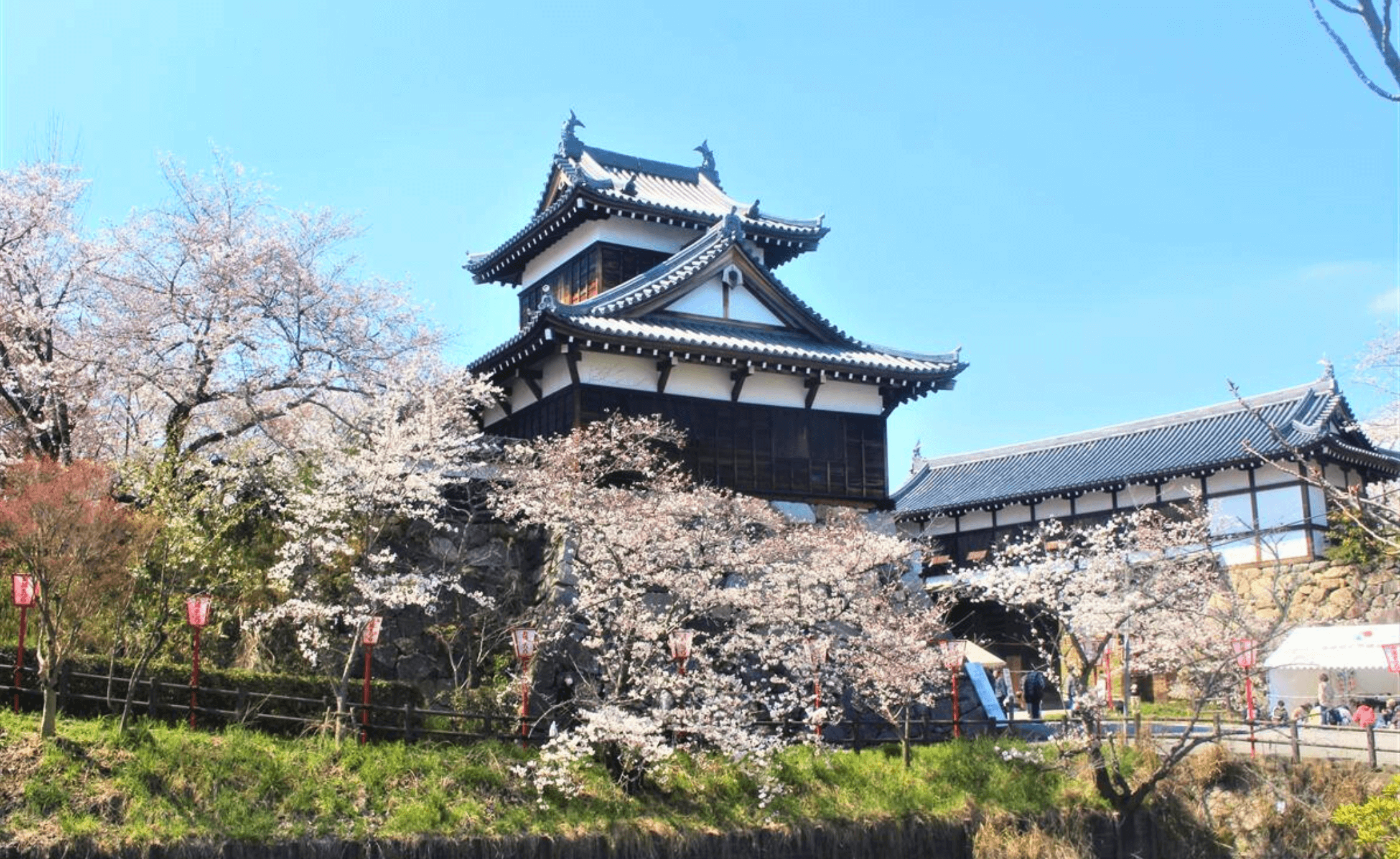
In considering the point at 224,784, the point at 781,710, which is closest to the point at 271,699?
the point at 224,784

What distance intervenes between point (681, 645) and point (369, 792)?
5.21 metres

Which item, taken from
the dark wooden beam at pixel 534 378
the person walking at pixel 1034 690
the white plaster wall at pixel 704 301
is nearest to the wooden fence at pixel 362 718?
the person walking at pixel 1034 690

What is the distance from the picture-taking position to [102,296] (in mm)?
21422

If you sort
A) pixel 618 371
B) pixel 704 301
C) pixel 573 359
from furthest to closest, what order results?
pixel 704 301
pixel 618 371
pixel 573 359

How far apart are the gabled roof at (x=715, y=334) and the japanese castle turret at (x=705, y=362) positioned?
3cm

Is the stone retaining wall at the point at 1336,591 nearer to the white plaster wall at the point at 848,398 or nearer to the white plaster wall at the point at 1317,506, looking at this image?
the white plaster wall at the point at 1317,506

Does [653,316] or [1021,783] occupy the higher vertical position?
[653,316]

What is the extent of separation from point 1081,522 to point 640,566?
20.5 m

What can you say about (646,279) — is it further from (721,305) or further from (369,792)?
(369,792)

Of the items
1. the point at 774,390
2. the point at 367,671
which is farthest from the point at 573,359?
the point at 367,671

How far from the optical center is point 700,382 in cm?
2403

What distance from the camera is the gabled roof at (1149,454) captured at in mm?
31672

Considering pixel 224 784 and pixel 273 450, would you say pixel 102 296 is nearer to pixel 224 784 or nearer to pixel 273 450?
pixel 273 450

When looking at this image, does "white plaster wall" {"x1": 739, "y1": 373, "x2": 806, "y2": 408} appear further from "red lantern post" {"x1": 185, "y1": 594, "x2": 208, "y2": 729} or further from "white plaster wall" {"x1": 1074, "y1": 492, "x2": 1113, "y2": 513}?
"white plaster wall" {"x1": 1074, "y1": 492, "x2": 1113, "y2": 513}
